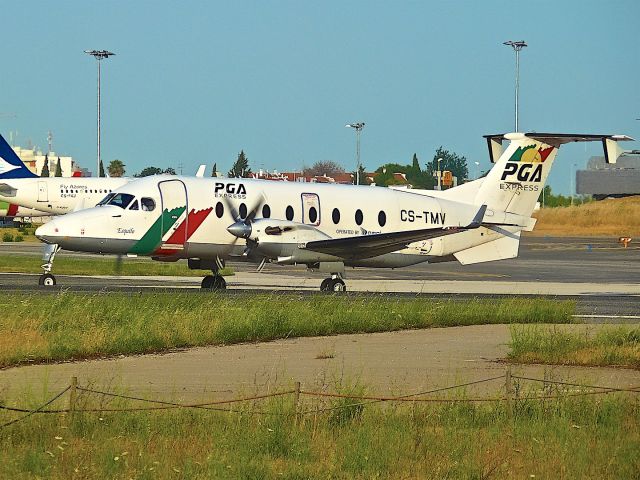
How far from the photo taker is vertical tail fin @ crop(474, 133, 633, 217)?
40.1 meters

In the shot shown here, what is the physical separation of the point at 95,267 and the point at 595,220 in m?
92.9

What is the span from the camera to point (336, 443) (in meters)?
13.7

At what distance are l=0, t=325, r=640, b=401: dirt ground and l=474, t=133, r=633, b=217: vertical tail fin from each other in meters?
16.2

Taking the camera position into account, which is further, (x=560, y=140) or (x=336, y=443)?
(x=560, y=140)

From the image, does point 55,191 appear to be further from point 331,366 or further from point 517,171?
point 331,366

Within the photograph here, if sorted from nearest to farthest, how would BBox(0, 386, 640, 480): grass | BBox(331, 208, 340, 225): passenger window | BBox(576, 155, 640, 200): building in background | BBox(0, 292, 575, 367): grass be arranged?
BBox(0, 386, 640, 480): grass < BBox(0, 292, 575, 367): grass < BBox(331, 208, 340, 225): passenger window < BBox(576, 155, 640, 200): building in background

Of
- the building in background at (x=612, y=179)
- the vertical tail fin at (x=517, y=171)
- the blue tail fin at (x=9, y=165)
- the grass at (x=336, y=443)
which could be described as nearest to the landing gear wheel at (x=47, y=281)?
the vertical tail fin at (x=517, y=171)

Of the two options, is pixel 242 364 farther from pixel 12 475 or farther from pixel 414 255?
pixel 414 255

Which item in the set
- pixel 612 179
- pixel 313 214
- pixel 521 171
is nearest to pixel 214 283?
pixel 313 214

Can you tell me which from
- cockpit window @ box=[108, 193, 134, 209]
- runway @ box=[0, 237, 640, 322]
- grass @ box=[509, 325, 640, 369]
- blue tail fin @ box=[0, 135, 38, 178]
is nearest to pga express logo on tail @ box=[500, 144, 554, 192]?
runway @ box=[0, 237, 640, 322]

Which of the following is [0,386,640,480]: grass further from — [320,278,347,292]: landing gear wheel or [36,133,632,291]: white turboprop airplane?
[320,278,347,292]: landing gear wheel

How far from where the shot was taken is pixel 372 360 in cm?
2130

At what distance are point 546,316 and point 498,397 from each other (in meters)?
13.2

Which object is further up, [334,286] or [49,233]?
[49,233]
